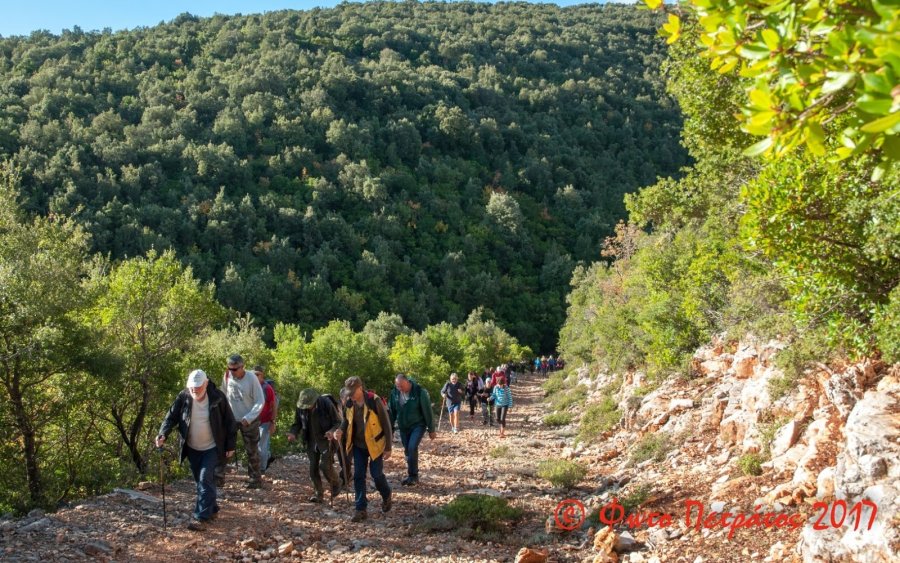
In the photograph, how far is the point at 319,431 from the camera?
789 cm

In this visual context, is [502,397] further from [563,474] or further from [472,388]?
[563,474]

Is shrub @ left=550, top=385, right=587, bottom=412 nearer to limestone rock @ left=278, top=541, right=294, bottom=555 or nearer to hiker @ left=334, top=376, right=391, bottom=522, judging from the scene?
hiker @ left=334, top=376, right=391, bottom=522

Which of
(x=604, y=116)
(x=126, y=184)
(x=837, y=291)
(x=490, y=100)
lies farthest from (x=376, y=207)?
(x=837, y=291)

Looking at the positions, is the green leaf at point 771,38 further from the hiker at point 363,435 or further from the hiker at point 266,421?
the hiker at point 266,421

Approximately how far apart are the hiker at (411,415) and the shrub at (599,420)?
611 cm

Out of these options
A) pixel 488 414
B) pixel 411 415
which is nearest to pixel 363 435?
pixel 411 415

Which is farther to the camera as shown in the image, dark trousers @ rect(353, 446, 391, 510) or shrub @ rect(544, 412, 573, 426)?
shrub @ rect(544, 412, 573, 426)

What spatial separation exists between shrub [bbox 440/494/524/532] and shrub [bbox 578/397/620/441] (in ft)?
22.0

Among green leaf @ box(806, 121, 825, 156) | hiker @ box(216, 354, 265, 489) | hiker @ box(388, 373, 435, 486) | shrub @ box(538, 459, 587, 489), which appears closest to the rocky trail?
shrub @ box(538, 459, 587, 489)

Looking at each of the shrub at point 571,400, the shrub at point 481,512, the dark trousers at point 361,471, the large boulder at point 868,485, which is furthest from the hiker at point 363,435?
the shrub at point 571,400

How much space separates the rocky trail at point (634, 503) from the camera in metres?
5.20

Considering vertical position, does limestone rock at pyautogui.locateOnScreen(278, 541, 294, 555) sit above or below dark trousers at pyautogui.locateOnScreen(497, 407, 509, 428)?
above

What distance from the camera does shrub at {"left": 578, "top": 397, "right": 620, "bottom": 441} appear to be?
14.3 m

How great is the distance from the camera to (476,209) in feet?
232
